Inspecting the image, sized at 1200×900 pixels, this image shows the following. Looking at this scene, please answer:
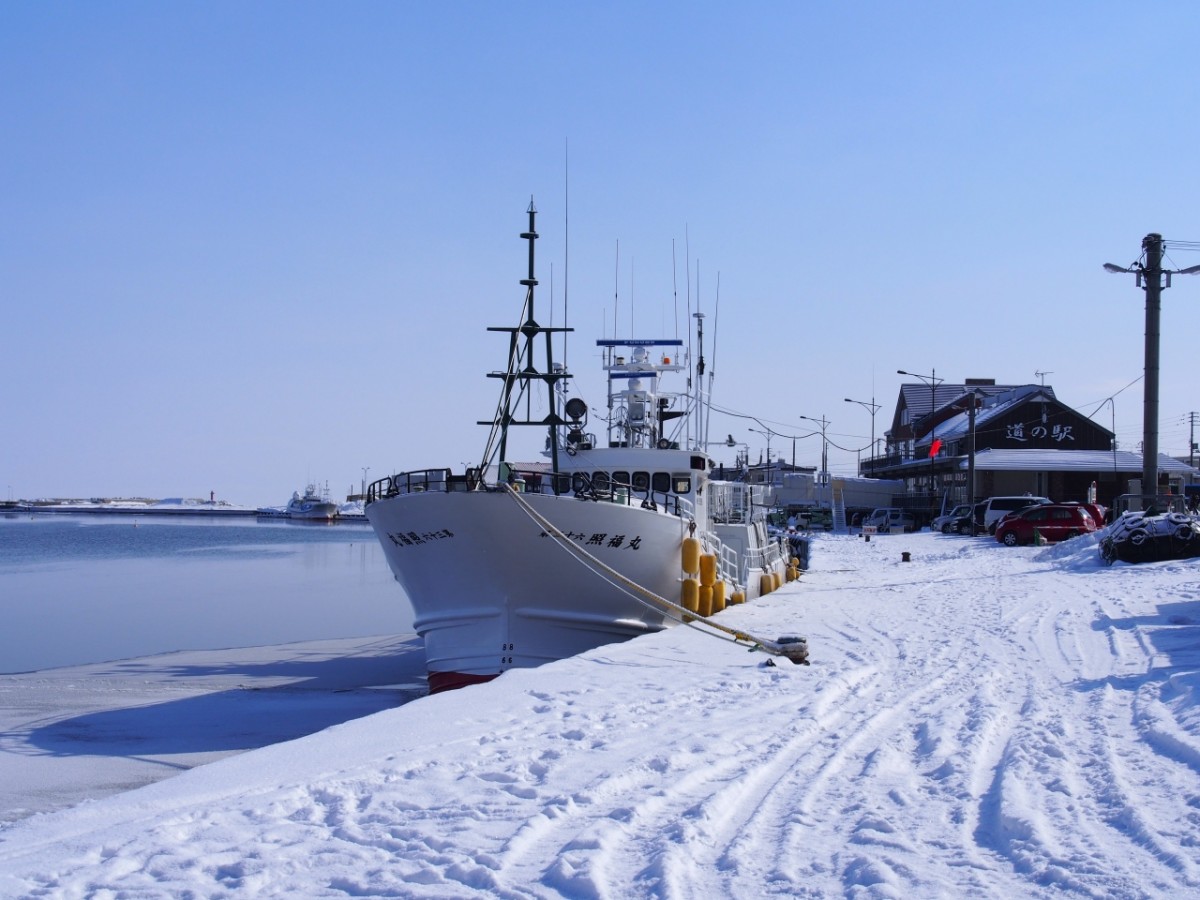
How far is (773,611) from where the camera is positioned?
18.0 metres

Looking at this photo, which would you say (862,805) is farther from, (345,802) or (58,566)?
(58,566)

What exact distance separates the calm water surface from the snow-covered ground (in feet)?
57.3

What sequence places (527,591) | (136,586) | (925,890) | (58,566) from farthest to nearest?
(58,566), (136,586), (527,591), (925,890)

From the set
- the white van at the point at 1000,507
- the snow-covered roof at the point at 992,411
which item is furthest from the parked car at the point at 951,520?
the snow-covered roof at the point at 992,411

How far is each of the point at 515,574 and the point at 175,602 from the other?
23.8 m

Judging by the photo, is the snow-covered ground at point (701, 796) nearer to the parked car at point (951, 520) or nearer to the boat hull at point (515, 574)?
the boat hull at point (515, 574)

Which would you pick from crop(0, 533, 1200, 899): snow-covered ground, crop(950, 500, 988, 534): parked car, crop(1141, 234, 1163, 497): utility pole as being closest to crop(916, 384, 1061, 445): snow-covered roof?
crop(950, 500, 988, 534): parked car

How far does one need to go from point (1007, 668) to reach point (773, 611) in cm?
747

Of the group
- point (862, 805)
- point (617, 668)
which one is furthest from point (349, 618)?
point (862, 805)

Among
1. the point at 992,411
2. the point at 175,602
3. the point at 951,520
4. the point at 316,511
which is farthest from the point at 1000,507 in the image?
the point at 316,511

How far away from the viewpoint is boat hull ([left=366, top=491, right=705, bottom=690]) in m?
16.1

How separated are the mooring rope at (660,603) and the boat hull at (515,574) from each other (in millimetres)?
90

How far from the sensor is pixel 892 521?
57.4 meters

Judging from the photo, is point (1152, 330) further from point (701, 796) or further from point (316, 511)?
point (316, 511)
